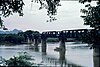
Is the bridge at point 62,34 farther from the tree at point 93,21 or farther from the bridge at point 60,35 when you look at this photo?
the tree at point 93,21

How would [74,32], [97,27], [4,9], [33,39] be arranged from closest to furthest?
[4,9] → [97,27] → [74,32] → [33,39]

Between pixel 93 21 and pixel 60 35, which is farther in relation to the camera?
pixel 60 35

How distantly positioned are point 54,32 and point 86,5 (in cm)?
6586

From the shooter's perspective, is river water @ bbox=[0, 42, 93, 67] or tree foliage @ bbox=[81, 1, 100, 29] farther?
river water @ bbox=[0, 42, 93, 67]

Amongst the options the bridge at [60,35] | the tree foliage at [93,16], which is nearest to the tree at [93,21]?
the tree foliage at [93,16]

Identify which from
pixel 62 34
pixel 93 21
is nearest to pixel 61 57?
pixel 62 34

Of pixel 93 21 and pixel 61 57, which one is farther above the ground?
pixel 93 21

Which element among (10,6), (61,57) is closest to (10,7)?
(10,6)

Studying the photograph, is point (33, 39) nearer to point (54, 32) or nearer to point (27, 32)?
point (27, 32)

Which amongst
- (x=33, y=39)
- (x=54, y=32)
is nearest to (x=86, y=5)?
(x=54, y=32)

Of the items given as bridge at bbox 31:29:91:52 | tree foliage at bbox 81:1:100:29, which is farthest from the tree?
bridge at bbox 31:29:91:52

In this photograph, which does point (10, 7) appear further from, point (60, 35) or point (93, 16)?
point (60, 35)

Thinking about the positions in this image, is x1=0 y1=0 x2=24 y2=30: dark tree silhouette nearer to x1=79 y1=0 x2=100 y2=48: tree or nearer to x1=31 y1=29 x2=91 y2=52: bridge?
x1=79 y1=0 x2=100 y2=48: tree

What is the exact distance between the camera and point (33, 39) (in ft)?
287
